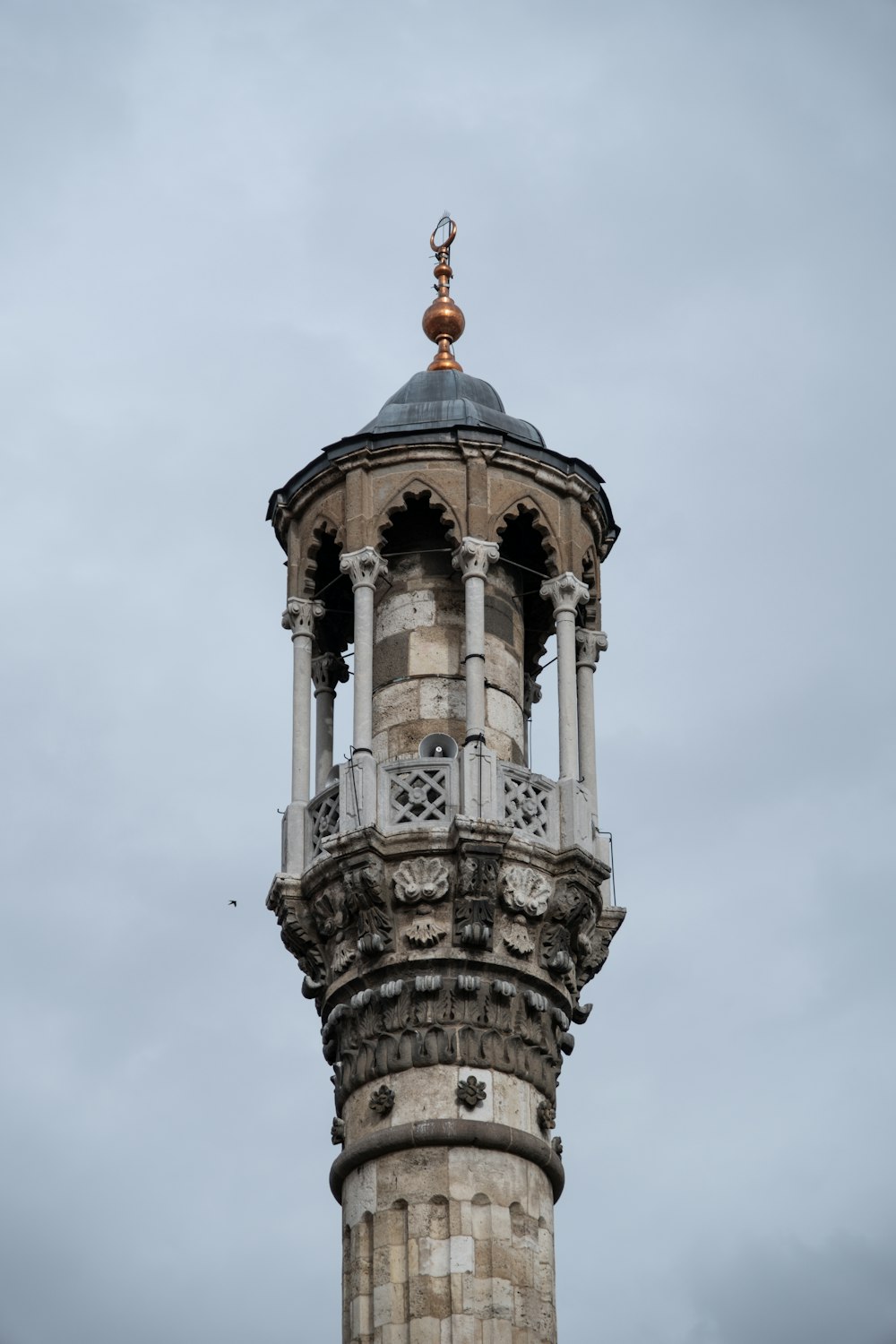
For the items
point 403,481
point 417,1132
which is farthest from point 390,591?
point 417,1132

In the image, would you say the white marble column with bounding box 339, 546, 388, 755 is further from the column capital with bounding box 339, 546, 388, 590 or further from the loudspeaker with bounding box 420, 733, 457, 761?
the loudspeaker with bounding box 420, 733, 457, 761

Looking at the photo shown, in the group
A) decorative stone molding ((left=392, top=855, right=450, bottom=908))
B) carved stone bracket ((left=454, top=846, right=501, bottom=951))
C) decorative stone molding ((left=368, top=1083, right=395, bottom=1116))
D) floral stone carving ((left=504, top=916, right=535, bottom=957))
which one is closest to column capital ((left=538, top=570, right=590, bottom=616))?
carved stone bracket ((left=454, top=846, right=501, bottom=951))

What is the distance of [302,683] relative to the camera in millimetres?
33625

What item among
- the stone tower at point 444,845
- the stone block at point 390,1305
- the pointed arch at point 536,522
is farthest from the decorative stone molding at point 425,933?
the pointed arch at point 536,522

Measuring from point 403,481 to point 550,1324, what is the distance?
10.0m

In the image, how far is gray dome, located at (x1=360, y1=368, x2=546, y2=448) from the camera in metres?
34.1

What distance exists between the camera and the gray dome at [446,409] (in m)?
34.1

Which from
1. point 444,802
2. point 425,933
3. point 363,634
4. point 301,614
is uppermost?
point 301,614

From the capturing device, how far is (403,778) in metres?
31.6

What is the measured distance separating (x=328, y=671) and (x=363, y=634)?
2492 millimetres

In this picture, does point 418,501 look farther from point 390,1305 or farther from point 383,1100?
point 390,1305

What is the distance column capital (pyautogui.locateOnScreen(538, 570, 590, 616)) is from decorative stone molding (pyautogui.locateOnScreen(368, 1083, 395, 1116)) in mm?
6265

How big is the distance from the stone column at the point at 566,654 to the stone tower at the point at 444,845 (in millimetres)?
32

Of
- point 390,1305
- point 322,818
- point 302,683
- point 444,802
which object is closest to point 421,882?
point 444,802
